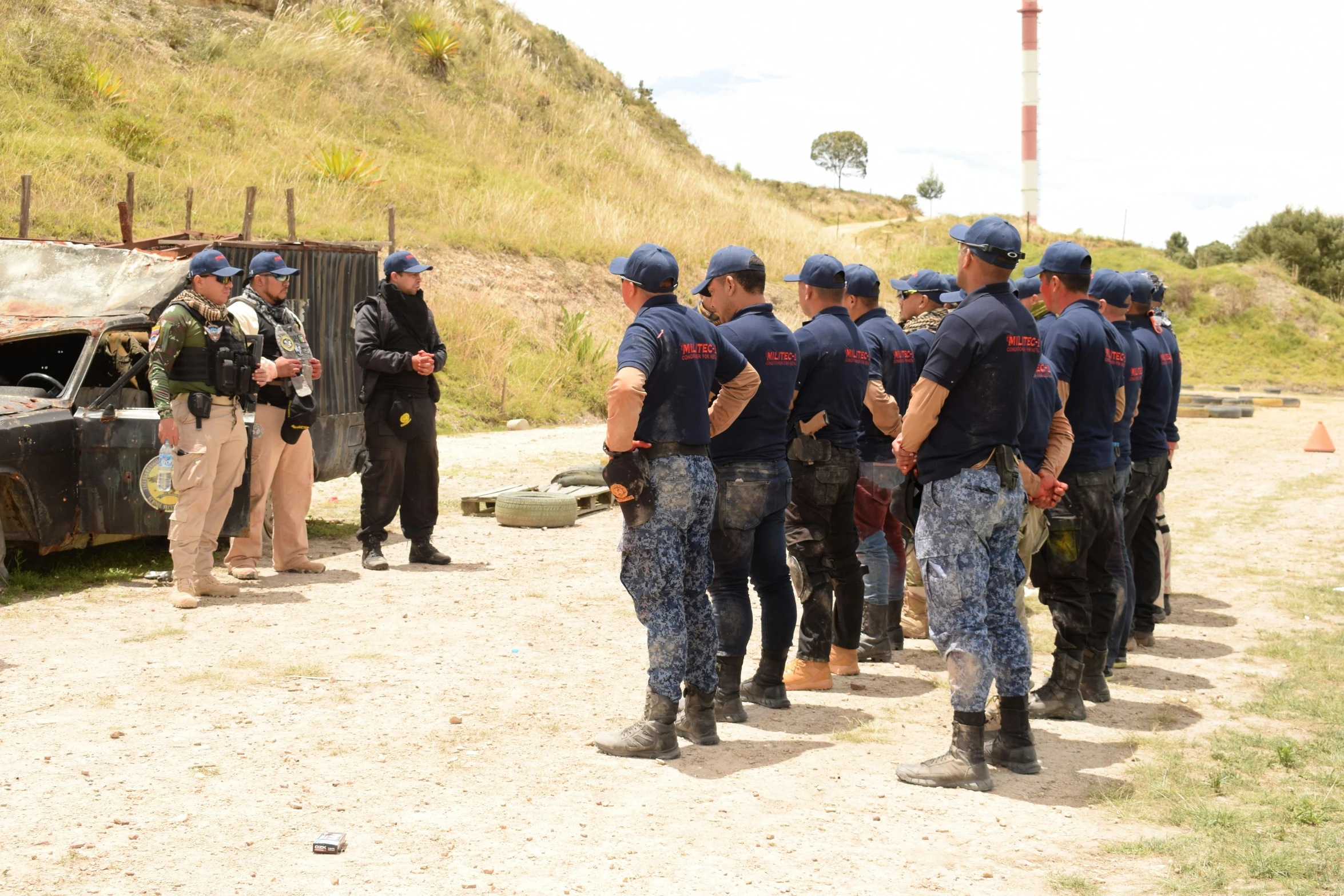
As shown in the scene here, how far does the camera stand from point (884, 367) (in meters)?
6.84

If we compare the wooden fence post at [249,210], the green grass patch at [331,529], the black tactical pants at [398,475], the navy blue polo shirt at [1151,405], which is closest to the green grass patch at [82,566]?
the green grass patch at [331,529]

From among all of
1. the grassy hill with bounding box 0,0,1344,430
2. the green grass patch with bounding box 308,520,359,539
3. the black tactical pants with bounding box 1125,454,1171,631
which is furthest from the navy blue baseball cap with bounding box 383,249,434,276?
the grassy hill with bounding box 0,0,1344,430

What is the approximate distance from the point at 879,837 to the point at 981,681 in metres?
0.85

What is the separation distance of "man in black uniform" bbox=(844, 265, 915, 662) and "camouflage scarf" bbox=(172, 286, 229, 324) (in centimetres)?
391

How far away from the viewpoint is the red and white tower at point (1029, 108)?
Answer: 54562 millimetres

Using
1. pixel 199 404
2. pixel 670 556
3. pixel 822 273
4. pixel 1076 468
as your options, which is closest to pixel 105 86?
pixel 199 404

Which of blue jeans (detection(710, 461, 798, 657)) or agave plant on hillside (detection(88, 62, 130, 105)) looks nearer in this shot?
blue jeans (detection(710, 461, 798, 657))

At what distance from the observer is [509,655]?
6.74 meters

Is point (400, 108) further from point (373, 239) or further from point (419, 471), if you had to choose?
point (419, 471)

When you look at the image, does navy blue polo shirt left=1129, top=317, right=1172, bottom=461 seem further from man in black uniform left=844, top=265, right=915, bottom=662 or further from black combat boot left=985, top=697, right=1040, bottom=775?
black combat boot left=985, top=697, right=1040, bottom=775

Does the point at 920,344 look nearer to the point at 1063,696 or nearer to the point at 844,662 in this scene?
the point at 844,662

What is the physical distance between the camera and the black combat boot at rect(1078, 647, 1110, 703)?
6180 millimetres

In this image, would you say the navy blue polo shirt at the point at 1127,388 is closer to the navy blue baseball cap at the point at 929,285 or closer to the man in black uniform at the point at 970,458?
the navy blue baseball cap at the point at 929,285

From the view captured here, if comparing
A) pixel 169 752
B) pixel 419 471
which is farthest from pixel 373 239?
pixel 169 752
